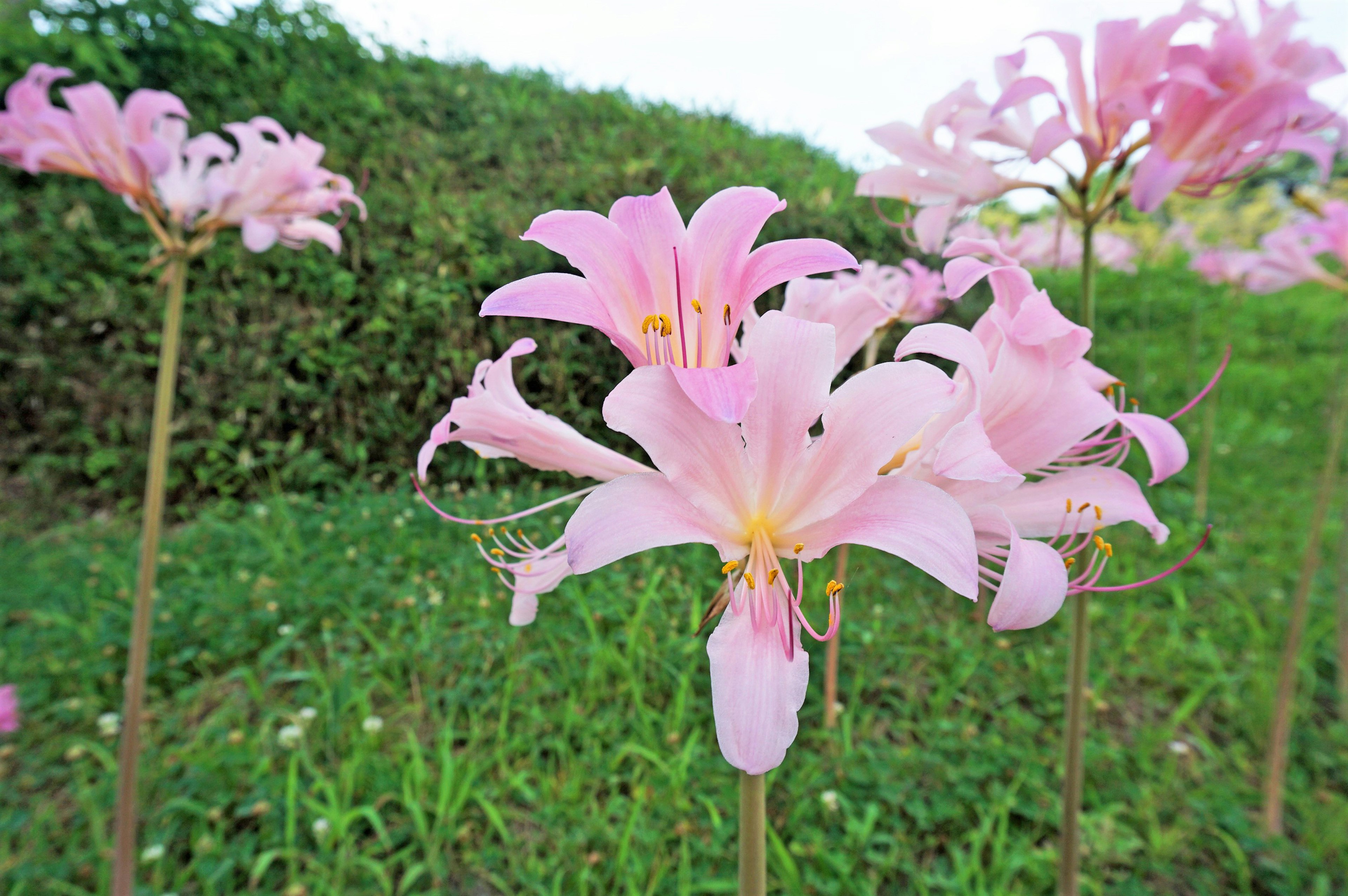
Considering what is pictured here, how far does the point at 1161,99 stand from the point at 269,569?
3044 mm

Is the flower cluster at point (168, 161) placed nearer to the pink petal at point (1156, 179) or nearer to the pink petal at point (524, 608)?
the pink petal at point (524, 608)

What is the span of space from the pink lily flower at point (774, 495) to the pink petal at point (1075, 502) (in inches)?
7.5

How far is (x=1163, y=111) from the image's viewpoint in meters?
0.96

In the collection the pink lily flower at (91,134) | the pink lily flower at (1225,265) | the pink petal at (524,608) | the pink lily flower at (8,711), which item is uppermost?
the pink lily flower at (91,134)

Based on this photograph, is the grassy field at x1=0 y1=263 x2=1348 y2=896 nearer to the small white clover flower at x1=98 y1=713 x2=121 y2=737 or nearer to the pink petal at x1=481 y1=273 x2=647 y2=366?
the small white clover flower at x1=98 y1=713 x2=121 y2=737

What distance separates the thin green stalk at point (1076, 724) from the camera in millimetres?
1100

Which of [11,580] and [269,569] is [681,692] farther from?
[11,580]

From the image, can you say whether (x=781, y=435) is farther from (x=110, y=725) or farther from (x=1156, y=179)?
(x=110, y=725)

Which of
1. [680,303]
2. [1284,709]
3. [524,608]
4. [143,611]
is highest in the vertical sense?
[680,303]

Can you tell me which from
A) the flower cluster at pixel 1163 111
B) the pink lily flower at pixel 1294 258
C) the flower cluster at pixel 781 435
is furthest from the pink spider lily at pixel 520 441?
the pink lily flower at pixel 1294 258

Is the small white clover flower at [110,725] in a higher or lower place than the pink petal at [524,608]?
lower

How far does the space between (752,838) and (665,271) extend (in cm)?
51

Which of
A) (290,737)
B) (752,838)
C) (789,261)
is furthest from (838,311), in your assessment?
(290,737)

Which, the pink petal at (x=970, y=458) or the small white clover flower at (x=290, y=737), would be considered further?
the small white clover flower at (x=290, y=737)
